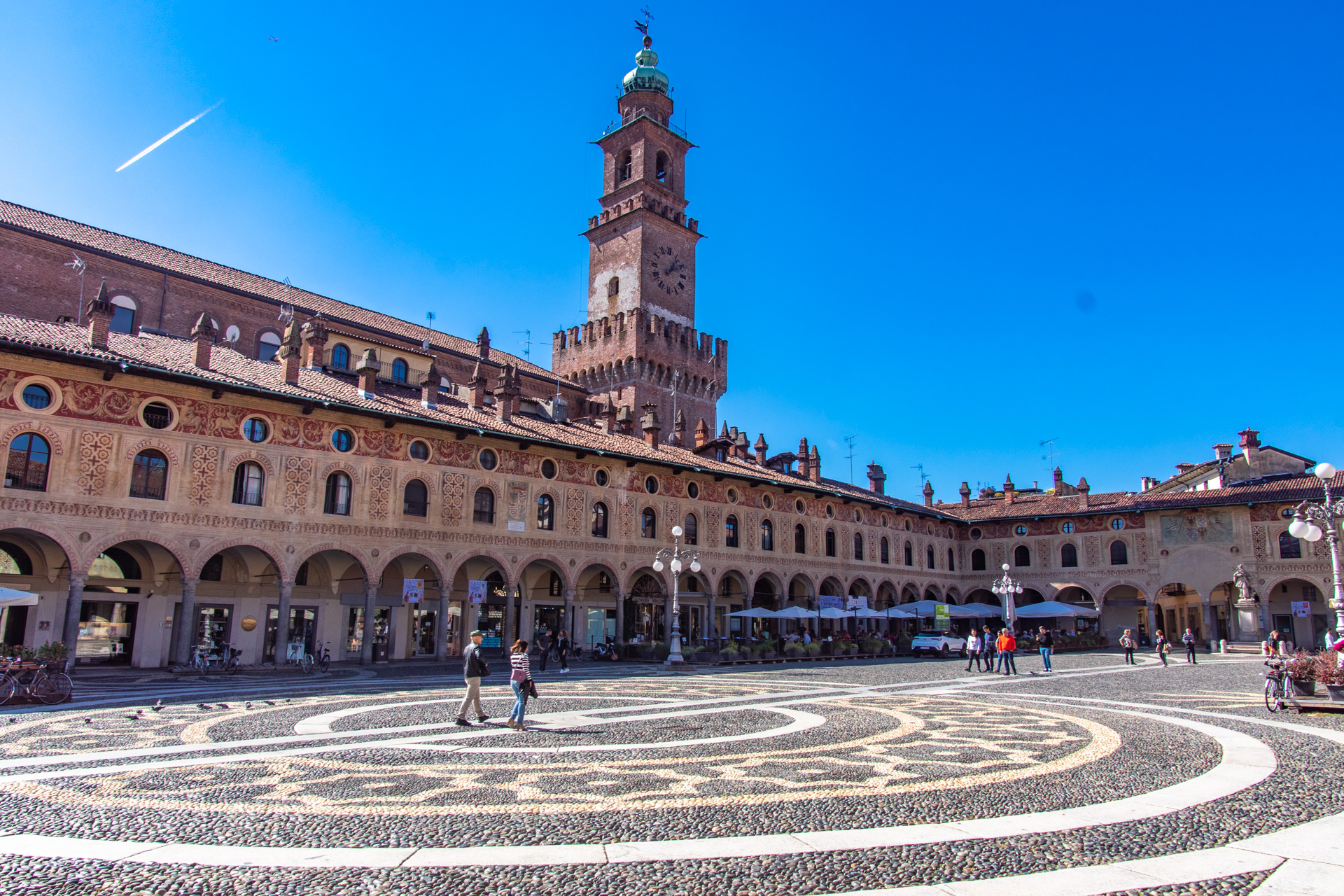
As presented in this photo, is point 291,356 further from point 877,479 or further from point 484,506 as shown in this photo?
point 877,479

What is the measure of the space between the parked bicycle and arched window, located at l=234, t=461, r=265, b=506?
9.29 m

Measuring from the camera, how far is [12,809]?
718cm

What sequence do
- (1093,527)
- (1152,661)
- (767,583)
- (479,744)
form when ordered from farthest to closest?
(1093,527), (767,583), (1152,661), (479,744)

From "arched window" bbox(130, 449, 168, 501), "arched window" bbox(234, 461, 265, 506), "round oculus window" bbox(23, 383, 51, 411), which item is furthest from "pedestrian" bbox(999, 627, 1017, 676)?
"round oculus window" bbox(23, 383, 51, 411)

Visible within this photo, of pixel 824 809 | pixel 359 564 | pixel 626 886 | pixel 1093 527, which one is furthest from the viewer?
pixel 1093 527

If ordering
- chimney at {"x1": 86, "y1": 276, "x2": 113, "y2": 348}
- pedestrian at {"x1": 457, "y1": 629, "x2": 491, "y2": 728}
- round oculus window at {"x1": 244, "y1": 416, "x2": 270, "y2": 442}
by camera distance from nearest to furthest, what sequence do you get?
pedestrian at {"x1": 457, "y1": 629, "x2": 491, "y2": 728} → chimney at {"x1": 86, "y1": 276, "x2": 113, "y2": 348} → round oculus window at {"x1": 244, "y1": 416, "x2": 270, "y2": 442}

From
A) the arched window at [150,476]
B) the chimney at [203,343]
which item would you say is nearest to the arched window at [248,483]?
the arched window at [150,476]

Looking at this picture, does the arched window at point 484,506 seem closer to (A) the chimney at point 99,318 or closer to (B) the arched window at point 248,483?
(B) the arched window at point 248,483

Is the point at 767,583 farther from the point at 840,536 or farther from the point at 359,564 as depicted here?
the point at 359,564

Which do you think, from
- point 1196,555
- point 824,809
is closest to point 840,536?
point 1196,555

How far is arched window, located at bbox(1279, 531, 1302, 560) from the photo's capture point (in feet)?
133

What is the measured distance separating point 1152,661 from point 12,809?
3386 cm

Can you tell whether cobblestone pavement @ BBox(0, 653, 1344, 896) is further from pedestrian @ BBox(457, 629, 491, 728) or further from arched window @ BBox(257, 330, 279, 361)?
arched window @ BBox(257, 330, 279, 361)

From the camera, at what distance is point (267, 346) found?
1356 inches
